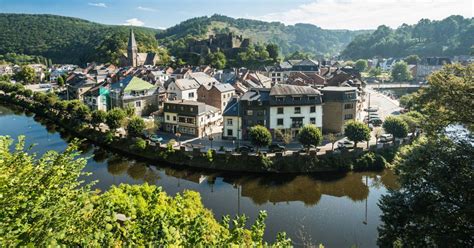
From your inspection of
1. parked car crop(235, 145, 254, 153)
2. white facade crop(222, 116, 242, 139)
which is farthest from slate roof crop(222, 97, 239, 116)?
parked car crop(235, 145, 254, 153)

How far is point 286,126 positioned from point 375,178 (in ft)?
33.2

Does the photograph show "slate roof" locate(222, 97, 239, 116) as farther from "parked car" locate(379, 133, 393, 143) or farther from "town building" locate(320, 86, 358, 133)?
"parked car" locate(379, 133, 393, 143)

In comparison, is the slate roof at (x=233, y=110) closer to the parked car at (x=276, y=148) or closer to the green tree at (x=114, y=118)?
the parked car at (x=276, y=148)

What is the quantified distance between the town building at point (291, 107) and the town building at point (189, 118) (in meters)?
7.59

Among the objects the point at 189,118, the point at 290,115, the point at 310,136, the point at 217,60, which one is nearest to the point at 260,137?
the point at 310,136

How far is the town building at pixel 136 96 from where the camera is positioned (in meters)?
46.2

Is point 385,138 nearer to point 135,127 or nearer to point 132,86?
point 135,127

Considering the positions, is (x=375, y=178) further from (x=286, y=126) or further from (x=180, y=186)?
(x=180, y=186)

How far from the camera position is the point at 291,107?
114ft

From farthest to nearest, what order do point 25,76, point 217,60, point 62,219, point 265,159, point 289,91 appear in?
point 217,60
point 25,76
point 289,91
point 265,159
point 62,219

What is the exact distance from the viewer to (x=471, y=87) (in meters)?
13.0

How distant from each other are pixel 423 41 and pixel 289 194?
144 metres

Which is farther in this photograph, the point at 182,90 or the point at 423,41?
the point at 423,41

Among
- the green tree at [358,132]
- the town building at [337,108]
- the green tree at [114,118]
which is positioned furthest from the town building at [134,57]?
the green tree at [358,132]
